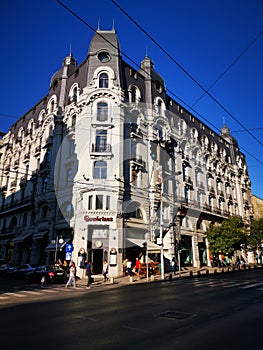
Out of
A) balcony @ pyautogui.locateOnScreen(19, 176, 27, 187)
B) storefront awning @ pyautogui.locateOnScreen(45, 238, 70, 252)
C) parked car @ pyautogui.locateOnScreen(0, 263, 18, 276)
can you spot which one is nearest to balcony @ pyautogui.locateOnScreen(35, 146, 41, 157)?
balcony @ pyautogui.locateOnScreen(19, 176, 27, 187)

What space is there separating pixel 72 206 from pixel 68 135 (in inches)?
358

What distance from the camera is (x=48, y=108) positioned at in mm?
36031

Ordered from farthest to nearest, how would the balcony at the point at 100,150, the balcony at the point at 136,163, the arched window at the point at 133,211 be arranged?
1. the balcony at the point at 136,163
2. the arched window at the point at 133,211
3. the balcony at the point at 100,150

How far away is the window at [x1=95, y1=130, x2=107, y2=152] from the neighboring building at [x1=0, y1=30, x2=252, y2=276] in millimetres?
106

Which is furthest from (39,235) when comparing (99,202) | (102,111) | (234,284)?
(234,284)

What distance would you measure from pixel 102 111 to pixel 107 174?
292 inches

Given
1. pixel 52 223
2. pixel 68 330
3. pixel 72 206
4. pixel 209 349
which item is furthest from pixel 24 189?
pixel 209 349

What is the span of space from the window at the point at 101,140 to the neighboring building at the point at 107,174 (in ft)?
0.35

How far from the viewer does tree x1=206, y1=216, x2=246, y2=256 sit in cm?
3272

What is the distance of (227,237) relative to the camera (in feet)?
109

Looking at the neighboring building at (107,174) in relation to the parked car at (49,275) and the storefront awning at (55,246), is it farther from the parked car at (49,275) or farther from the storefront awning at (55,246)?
the parked car at (49,275)

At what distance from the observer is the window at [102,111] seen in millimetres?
28266

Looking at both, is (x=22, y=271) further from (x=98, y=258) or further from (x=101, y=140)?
(x=101, y=140)

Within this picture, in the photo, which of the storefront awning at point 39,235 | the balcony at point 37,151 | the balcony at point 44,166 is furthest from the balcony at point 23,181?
the storefront awning at point 39,235
